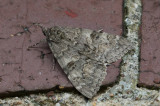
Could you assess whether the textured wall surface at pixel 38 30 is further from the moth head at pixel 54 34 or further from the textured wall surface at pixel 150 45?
the textured wall surface at pixel 150 45

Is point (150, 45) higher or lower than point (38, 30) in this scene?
lower

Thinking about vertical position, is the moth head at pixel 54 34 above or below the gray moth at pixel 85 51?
above

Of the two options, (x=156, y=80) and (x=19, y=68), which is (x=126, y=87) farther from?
(x=19, y=68)

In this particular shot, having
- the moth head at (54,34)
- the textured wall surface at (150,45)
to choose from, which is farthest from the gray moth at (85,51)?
the textured wall surface at (150,45)

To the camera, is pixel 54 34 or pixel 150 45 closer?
pixel 150 45

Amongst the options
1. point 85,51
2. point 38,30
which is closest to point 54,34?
point 38,30

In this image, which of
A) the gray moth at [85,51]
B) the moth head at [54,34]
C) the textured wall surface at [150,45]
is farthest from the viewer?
the moth head at [54,34]

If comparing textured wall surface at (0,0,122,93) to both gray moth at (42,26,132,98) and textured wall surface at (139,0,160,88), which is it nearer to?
gray moth at (42,26,132,98)

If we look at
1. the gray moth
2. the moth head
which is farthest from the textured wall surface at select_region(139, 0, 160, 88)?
the moth head

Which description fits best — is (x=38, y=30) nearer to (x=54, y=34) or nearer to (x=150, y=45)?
(x=54, y=34)
